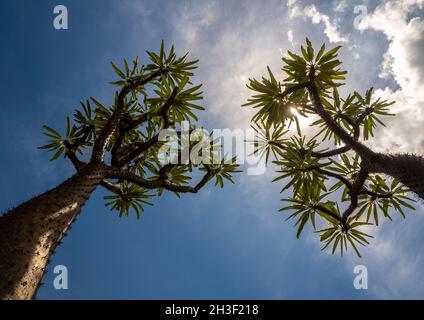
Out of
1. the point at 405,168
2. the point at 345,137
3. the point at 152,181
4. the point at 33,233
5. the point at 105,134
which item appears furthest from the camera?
the point at 152,181

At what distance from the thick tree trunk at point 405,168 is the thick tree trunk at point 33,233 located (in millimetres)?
3406

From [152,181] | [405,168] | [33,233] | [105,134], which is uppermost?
[105,134]

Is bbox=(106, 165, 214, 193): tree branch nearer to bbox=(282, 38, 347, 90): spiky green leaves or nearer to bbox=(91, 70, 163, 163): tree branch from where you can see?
bbox=(91, 70, 163, 163): tree branch

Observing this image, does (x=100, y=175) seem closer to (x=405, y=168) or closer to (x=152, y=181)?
(x=152, y=181)

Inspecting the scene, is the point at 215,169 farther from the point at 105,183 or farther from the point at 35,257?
the point at 35,257

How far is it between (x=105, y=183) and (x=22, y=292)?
2017mm

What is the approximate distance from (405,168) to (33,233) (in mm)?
3490

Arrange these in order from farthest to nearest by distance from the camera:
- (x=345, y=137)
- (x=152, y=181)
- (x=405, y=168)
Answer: (x=152, y=181)
(x=345, y=137)
(x=405, y=168)

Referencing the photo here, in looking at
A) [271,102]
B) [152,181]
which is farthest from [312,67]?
[152,181]

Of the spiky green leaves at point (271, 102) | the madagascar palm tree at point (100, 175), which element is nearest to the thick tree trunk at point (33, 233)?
the madagascar palm tree at point (100, 175)

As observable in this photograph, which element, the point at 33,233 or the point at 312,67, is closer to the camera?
the point at 33,233

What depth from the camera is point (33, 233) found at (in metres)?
2.10

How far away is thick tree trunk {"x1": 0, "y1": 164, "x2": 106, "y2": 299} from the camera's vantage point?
1.77 metres

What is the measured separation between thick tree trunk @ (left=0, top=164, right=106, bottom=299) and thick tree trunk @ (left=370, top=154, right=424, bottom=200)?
3406 millimetres
